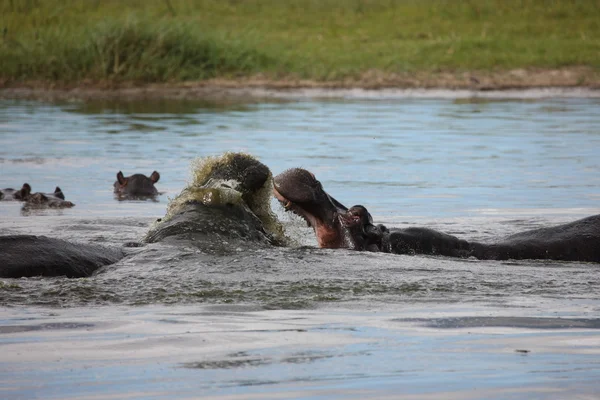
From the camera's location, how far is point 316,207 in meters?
6.03

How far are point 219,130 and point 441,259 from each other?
9763 mm

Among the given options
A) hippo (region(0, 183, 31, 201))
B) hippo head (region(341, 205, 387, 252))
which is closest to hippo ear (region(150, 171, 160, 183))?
hippo (region(0, 183, 31, 201))

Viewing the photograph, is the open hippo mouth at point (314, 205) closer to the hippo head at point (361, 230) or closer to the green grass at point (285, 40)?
the hippo head at point (361, 230)

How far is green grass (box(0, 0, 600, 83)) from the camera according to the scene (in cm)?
2116

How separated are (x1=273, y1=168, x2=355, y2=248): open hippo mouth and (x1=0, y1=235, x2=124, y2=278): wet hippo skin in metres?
1.04

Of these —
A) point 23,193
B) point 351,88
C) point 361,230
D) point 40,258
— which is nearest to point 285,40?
point 351,88

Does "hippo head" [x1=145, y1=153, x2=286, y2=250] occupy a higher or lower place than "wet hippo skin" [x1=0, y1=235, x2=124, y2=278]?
higher

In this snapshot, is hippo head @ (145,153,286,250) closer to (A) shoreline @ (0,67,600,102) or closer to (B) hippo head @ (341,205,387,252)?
(B) hippo head @ (341,205,387,252)

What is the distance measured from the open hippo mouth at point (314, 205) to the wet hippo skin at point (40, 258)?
104cm

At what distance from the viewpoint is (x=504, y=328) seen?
457 centimetres

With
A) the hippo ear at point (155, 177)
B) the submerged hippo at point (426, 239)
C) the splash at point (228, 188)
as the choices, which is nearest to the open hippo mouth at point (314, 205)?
the submerged hippo at point (426, 239)

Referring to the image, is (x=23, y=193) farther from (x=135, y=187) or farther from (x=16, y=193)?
(x=135, y=187)

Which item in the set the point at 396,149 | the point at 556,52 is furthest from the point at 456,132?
the point at 556,52

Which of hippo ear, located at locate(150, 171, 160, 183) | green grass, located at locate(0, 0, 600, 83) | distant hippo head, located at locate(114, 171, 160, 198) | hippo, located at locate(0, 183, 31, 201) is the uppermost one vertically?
green grass, located at locate(0, 0, 600, 83)
